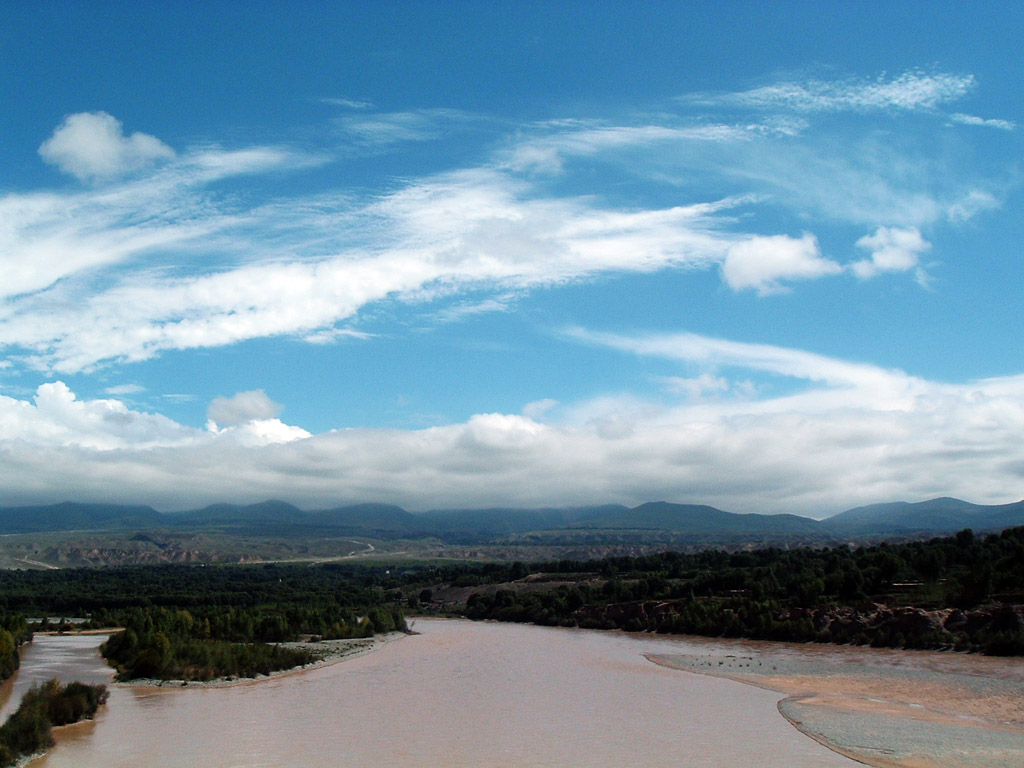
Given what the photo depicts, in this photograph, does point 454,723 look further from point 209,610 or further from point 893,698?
point 209,610

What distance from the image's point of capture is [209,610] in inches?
3848

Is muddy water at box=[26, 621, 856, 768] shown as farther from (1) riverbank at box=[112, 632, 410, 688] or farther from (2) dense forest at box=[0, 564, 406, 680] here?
(2) dense forest at box=[0, 564, 406, 680]

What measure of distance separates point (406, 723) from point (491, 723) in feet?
12.2

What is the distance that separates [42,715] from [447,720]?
15.9 m

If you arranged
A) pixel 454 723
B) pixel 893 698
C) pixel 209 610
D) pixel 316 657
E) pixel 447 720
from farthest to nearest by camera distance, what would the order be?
pixel 209 610, pixel 316 657, pixel 893 698, pixel 447 720, pixel 454 723

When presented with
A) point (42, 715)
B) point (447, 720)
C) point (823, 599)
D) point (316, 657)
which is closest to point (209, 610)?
point (316, 657)

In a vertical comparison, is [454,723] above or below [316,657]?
above

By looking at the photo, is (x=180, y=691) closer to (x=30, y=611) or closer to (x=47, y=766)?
(x=47, y=766)

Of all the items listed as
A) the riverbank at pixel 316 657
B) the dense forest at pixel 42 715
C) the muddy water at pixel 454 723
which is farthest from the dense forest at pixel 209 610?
the dense forest at pixel 42 715

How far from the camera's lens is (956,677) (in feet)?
143

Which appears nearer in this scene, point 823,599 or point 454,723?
point 454,723

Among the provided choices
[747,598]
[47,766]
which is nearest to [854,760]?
[47,766]

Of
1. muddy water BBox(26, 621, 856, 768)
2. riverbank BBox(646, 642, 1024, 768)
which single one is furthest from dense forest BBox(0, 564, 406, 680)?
riverbank BBox(646, 642, 1024, 768)

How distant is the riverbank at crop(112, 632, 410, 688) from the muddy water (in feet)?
6.71
